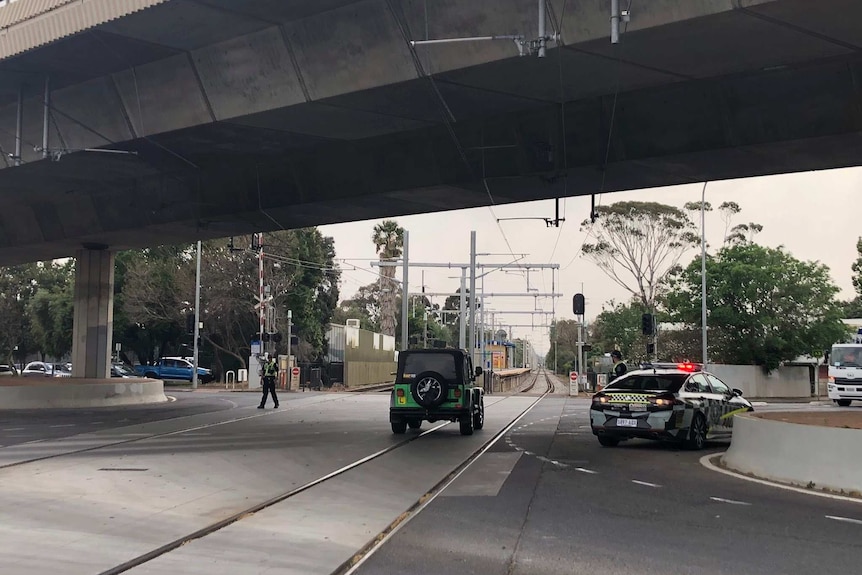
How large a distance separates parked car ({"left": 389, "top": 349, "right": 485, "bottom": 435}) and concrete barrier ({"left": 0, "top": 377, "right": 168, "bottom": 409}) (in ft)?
48.0

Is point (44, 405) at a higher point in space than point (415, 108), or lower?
lower

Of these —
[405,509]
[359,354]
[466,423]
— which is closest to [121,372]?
[359,354]

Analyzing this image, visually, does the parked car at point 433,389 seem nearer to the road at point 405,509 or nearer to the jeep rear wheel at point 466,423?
the jeep rear wheel at point 466,423

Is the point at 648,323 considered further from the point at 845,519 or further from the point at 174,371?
the point at 174,371

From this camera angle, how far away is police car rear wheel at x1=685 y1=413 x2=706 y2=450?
53.6 feet

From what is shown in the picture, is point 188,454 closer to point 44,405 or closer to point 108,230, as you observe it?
point 108,230

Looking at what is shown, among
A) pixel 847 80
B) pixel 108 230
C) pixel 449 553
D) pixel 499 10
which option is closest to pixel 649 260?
pixel 108 230

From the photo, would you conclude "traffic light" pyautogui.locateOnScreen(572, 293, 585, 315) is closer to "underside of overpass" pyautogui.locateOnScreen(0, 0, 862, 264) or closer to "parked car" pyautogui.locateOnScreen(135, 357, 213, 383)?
"underside of overpass" pyautogui.locateOnScreen(0, 0, 862, 264)

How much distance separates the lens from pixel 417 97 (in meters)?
13.8

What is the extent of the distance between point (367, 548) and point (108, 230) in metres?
19.7

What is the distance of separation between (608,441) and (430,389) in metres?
3.83

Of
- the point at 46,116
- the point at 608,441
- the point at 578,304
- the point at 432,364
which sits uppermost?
the point at 46,116

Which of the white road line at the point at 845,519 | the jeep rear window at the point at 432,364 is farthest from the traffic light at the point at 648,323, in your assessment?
the white road line at the point at 845,519

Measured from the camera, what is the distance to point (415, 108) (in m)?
14.4
